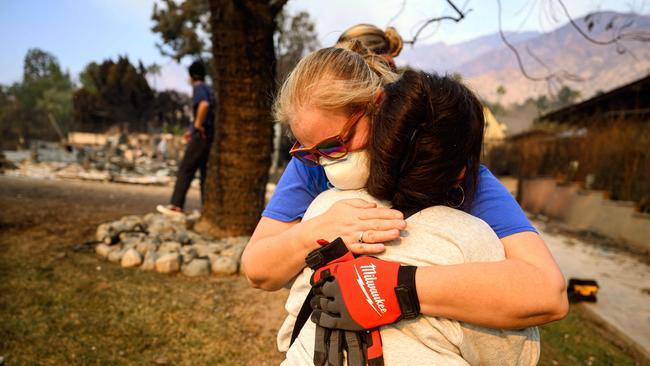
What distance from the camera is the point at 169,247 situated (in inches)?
192

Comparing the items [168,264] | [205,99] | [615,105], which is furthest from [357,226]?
[615,105]

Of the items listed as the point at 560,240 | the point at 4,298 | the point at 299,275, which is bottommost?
the point at 560,240

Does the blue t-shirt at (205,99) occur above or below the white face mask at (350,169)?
above

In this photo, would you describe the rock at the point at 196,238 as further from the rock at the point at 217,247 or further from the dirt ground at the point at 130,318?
the dirt ground at the point at 130,318

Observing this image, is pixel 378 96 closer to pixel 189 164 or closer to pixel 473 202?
pixel 473 202

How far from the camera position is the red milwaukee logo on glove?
1.09 metres

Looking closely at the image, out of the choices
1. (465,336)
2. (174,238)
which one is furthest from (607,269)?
(465,336)

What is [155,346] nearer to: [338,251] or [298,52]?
[338,251]

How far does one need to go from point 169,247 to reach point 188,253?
10.6 inches

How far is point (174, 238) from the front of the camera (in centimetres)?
511

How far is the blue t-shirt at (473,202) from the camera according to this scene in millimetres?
1314

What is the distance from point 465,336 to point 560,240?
9.73 meters

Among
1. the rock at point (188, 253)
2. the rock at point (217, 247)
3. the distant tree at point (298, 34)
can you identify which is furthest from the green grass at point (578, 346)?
the distant tree at point (298, 34)

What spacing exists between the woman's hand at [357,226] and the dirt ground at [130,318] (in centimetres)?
209
